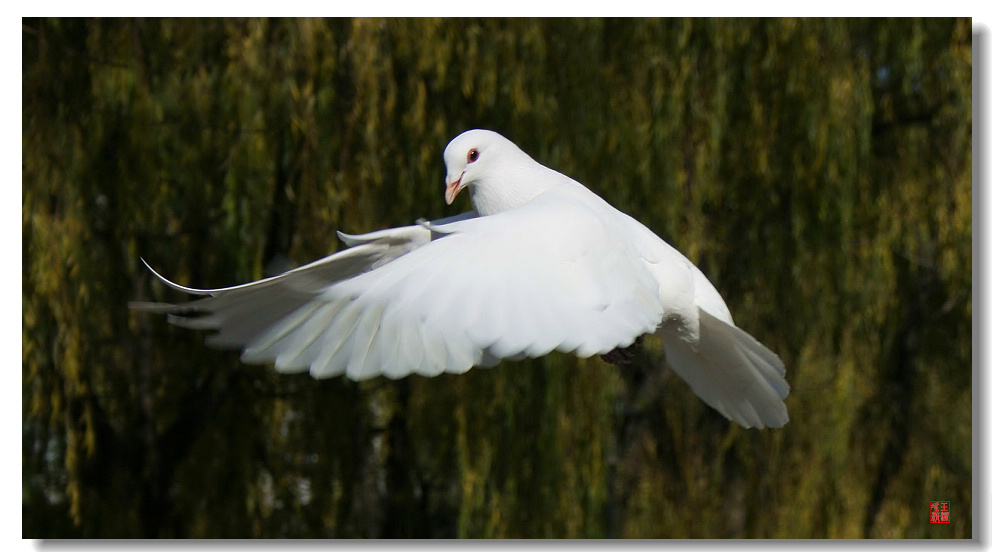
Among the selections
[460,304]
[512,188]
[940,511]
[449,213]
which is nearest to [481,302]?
[460,304]

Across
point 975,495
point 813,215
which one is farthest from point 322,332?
point 813,215

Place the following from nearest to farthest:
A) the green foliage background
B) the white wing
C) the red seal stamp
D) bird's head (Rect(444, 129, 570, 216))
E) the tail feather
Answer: the white wing, the tail feather, bird's head (Rect(444, 129, 570, 216)), the green foliage background, the red seal stamp

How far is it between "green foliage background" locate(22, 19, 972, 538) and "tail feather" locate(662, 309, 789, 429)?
3.06 ft

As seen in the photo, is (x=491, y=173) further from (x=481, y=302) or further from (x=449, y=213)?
(x=449, y=213)

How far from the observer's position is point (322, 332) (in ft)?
4.36

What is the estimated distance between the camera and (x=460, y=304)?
1.22m

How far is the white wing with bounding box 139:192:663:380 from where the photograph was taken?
46.6 inches

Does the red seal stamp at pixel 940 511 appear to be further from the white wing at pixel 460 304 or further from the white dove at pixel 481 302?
the white wing at pixel 460 304

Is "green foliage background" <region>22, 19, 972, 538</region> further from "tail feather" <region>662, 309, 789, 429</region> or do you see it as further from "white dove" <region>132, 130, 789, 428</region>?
"white dove" <region>132, 130, 789, 428</region>

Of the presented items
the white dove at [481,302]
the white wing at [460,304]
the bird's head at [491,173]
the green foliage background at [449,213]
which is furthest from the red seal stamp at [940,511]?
the white wing at [460,304]

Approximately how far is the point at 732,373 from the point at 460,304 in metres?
0.72

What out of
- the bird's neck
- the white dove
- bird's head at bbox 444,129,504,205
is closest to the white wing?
the white dove

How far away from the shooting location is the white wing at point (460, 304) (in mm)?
1185

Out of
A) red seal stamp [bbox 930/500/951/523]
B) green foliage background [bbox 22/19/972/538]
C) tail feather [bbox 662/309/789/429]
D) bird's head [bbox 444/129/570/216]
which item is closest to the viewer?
tail feather [bbox 662/309/789/429]
